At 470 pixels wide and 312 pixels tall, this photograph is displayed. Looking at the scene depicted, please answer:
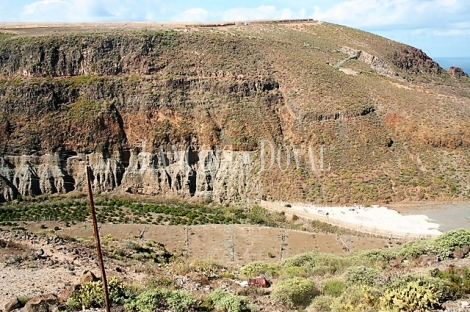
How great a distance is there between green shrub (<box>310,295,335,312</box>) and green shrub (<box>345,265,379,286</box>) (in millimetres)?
1530

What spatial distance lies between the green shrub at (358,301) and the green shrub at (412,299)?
0.35m

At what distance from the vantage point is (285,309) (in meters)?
15.1

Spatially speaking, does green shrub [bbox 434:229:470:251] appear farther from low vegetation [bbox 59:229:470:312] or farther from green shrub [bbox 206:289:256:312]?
green shrub [bbox 206:289:256:312]

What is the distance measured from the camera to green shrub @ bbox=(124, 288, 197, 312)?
1410cm

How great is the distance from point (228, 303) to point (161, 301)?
2086 mm

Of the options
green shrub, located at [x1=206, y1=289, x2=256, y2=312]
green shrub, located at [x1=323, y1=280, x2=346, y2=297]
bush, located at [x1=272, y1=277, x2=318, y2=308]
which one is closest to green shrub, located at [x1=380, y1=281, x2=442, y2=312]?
green shrub, located at [x1=323, y1=280, x2=346, y2=297]

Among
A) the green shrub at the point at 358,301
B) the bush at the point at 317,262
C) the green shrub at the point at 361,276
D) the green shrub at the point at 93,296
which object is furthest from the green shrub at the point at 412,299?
the green shrub at the point at 93,296

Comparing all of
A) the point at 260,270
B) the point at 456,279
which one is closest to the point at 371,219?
the point at 260,270

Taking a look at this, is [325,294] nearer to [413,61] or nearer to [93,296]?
[93,296]

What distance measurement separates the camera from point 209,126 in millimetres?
45688

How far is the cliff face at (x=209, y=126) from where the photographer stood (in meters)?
42.5

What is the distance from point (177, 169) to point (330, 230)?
1679 cm

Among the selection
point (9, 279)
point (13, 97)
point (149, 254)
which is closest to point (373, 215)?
point (149, 254)

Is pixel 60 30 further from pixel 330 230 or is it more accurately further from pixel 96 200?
pixel 330 230
